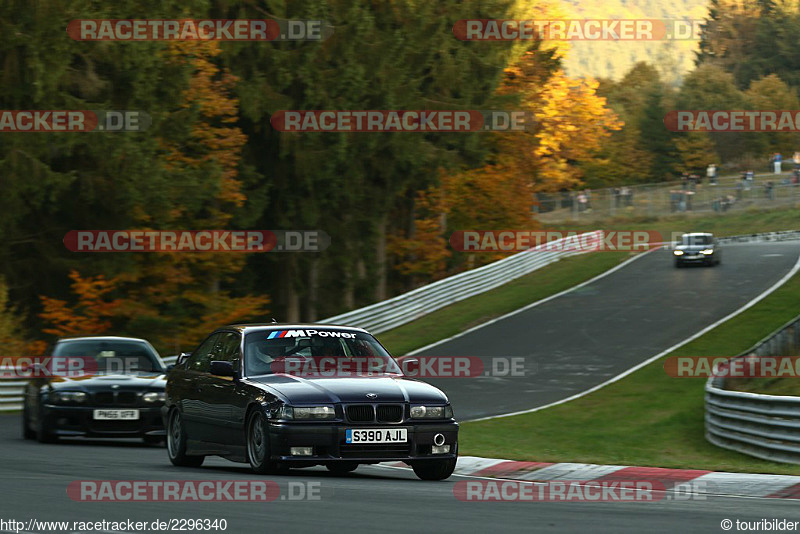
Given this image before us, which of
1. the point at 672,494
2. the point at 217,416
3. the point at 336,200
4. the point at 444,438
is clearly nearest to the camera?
the point at 672,494

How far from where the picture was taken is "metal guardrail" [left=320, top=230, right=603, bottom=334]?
124 feet

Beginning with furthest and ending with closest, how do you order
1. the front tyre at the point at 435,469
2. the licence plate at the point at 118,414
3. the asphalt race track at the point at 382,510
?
the licence plate at the point at 118,414, the front tyre at the point at 435,469, the asphalt race track at the point at 382,510

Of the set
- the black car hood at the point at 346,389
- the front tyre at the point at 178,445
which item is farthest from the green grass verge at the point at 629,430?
the front tyre at the point at 178,445

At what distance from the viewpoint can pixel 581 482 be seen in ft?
40.3

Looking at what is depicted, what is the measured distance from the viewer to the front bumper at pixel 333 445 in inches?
447

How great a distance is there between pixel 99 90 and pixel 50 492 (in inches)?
1040

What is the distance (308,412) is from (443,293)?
3050 cm

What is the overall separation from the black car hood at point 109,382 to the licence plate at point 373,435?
661cm

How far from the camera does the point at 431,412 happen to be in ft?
38.5

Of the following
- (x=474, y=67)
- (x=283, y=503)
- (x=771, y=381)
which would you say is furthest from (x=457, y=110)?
(x=283, y=503)

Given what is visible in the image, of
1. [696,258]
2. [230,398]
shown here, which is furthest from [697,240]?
[230,398]

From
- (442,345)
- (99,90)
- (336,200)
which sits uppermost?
(99,90)

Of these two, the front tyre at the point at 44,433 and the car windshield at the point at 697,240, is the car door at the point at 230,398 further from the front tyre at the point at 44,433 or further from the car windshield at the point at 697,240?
the car windshield at the point at 697,240

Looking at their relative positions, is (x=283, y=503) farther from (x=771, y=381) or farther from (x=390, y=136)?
(x=390, y=136)
